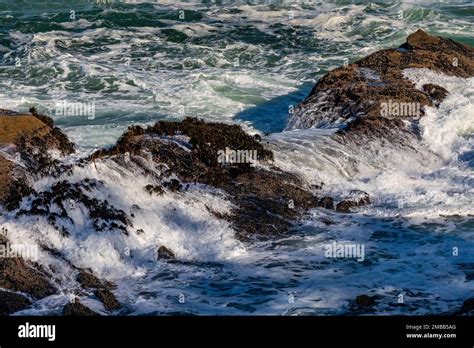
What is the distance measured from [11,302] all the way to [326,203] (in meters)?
4.83

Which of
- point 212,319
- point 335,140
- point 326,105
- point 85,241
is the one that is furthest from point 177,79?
point 212,319

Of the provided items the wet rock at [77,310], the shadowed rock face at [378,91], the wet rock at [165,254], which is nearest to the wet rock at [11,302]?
the wet rock at [77,310]

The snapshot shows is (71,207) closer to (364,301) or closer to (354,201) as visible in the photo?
(364,301)

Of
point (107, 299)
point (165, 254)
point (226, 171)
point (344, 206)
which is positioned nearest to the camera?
point (107, 299)

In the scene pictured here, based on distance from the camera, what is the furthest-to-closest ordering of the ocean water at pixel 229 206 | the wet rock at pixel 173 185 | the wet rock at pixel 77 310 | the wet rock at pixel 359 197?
1. the wet rock at pixel 359 197
2. the wet rock at pixel 173 185
3. the ocean water at pixel 229 206
4. the wet rock at pixel 77 310

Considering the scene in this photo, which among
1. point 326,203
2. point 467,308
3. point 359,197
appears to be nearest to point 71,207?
point 326,203

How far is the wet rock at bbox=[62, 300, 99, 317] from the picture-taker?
9.43 metres

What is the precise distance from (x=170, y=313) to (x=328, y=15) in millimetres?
25958

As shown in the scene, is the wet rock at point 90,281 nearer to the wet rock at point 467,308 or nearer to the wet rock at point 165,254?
the wet rock at point 165,254

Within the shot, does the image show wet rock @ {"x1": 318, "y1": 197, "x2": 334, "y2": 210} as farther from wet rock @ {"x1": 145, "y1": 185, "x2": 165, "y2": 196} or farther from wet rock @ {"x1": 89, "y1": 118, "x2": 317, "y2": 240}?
wet rock @ {"x1": 145, "y1": 185, "x2": 165, "y2": 196}

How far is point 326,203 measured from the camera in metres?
13.0

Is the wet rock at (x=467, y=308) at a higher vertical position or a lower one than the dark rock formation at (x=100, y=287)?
higher

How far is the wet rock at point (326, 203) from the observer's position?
13.0 m

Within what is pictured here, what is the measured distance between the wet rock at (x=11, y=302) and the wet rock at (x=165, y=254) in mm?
1854
